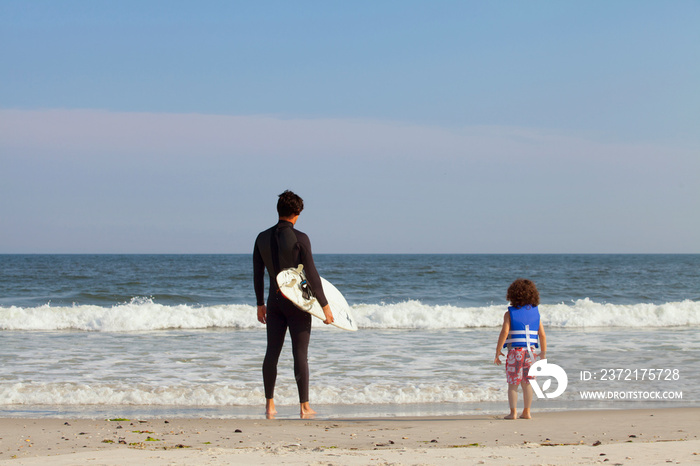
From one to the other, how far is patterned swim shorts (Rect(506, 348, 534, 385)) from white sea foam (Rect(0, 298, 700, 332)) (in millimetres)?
9037

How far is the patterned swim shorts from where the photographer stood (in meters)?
5.05

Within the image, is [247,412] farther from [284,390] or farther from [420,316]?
[420,316]

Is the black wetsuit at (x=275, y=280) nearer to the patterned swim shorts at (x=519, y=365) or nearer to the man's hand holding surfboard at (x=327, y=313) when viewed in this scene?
the man's hand holding surfboard at (x=327, y=313)

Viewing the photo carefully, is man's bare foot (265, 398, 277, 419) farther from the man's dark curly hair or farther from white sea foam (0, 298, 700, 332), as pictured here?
white sea foam (0, 298, 700, 332)

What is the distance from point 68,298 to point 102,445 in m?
21.4

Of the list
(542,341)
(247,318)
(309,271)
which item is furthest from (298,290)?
(247,318)

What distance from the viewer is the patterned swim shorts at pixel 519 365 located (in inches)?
199

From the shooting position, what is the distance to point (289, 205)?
4.88 meters

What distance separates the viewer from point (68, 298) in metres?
23.5

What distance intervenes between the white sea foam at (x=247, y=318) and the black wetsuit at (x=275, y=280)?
30.7ft

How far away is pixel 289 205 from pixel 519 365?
2.26 metres

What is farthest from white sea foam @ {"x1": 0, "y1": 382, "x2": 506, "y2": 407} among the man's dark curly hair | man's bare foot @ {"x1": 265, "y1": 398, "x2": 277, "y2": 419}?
the man's dark curly hair

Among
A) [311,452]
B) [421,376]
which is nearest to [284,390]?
[421,376]

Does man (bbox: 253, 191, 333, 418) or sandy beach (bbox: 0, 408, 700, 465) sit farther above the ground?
man (bbox: 253, 191, 333, 418)
